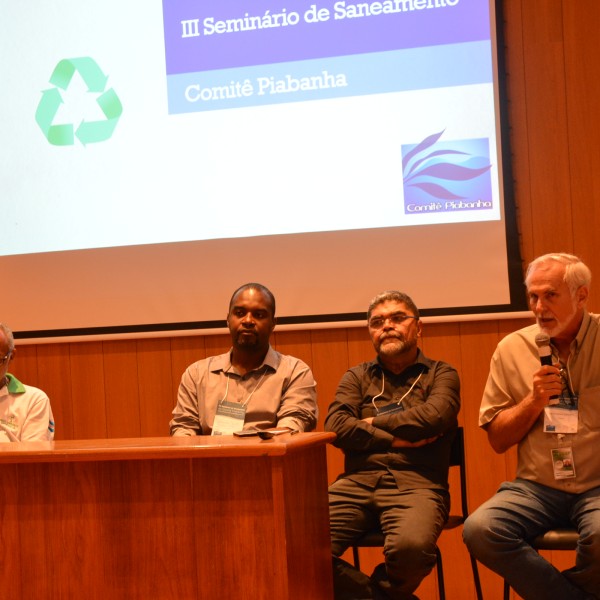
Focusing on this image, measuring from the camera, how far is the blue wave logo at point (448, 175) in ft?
13.5

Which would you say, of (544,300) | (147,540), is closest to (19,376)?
(147,540)

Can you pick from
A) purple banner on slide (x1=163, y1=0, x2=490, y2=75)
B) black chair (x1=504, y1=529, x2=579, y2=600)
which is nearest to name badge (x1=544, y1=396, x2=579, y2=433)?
black chair (x1=504, y1=529, x2=579, y2=600)

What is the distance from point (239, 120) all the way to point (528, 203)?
146 centimetres

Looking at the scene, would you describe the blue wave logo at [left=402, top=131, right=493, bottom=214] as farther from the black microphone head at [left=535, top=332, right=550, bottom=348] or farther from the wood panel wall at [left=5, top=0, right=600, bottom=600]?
the black microphone head at [left=535, top=332, right=550, bottom=348]

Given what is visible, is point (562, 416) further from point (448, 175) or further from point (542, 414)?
point (448, 175)

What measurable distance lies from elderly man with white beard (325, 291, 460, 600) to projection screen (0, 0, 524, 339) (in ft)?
2.19

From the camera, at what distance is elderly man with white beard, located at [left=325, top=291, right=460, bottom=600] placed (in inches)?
123

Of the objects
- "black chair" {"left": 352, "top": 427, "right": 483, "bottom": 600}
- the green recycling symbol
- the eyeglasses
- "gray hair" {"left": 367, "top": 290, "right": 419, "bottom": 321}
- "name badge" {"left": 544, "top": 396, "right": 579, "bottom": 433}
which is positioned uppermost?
the green recycling symbol

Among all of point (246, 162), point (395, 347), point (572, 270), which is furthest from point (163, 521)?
point (246, 162)

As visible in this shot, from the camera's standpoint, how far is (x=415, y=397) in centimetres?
352

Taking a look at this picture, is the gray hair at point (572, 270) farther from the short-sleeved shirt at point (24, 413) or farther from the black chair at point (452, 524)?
the short-sleeved shirt at point (24, 413)

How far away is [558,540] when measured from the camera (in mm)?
3014

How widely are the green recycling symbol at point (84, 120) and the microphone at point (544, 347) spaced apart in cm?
254

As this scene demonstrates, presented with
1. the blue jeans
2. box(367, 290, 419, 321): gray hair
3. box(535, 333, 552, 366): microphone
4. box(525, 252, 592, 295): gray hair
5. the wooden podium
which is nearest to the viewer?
the wooden podium
